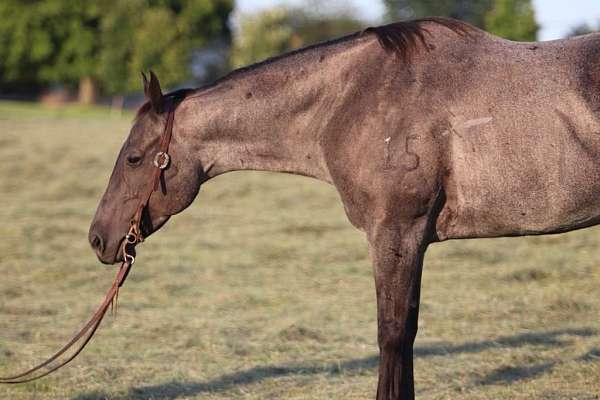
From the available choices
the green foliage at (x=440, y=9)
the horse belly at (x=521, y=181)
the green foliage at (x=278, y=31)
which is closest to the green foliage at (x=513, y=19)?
the green foliage at (x=440, y=9)

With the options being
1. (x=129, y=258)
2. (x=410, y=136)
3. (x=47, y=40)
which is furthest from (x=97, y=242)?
(x=47, y=40)

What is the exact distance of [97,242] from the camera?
4562 millimetres

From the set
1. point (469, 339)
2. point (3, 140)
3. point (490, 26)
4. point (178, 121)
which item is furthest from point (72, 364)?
point (490, 26)

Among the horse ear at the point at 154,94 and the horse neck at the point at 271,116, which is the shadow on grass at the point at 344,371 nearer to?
the horse neck at the point at 271,116

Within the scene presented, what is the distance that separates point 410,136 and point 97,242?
5.21 ft

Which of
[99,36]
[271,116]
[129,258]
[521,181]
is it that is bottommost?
[129,258]

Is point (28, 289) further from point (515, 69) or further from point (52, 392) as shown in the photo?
point (515, 69)

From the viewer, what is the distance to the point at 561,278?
27.8ft

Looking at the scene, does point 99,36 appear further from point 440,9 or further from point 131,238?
point 131,238

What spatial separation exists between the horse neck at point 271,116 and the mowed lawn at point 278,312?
1452mm

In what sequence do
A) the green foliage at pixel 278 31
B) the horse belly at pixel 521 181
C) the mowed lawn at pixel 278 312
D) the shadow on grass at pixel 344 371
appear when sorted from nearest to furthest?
the horse belly at pixel 521 181, the shadow on grass at pixel 344 371, the mowed lawn at pixel 278 312, the green foliage at pixel 278 31

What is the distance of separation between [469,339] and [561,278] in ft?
7.69

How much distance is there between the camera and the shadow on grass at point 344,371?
526 centimetres

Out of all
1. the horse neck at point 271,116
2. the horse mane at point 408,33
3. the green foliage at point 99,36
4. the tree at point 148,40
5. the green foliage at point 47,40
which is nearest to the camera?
the horse mane at point 408,33
